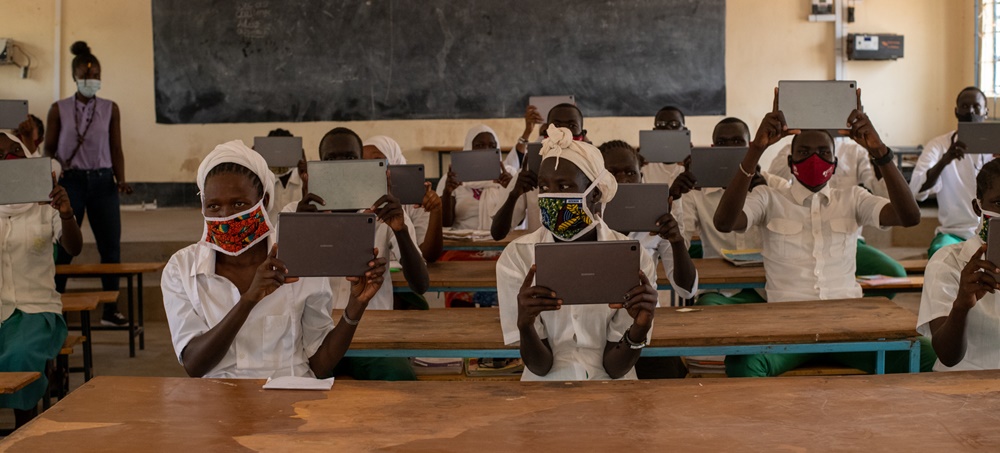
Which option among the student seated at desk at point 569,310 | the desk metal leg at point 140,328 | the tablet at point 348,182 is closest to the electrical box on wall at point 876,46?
the desk metal leg at point 140,328

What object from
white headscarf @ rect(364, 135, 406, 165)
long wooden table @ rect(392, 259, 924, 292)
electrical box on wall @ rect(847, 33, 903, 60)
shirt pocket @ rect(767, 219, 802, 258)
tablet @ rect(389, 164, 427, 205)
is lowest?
long wooden table @ rect(392, 259, 924, 292)

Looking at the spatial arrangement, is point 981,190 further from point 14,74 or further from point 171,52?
point 14,74

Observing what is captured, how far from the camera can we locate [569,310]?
10.4ft

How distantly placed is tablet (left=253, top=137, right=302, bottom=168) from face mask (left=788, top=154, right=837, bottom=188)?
331cm

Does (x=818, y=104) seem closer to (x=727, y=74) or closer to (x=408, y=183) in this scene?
(x=408, y=183)

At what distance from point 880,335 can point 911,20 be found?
8.65m

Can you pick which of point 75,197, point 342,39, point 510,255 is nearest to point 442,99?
point 342,39

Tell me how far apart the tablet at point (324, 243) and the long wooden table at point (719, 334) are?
0.63m

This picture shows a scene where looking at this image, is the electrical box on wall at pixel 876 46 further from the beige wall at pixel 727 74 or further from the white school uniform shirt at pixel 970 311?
the white school uniform shirt at pixel 970 311

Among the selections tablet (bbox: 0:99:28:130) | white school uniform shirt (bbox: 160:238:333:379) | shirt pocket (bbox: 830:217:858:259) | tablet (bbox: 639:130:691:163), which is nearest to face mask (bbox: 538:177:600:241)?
white school uniform shirt (bbox: 160:238:333:379)

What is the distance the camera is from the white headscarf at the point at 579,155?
326 centimetres

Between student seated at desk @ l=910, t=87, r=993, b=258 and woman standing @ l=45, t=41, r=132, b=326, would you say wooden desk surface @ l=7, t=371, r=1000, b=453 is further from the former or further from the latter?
woman standing @ l=45, t=41, r=132, b=326

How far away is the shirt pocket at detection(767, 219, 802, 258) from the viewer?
469 centimetres

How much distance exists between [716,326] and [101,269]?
4462 millimetres
